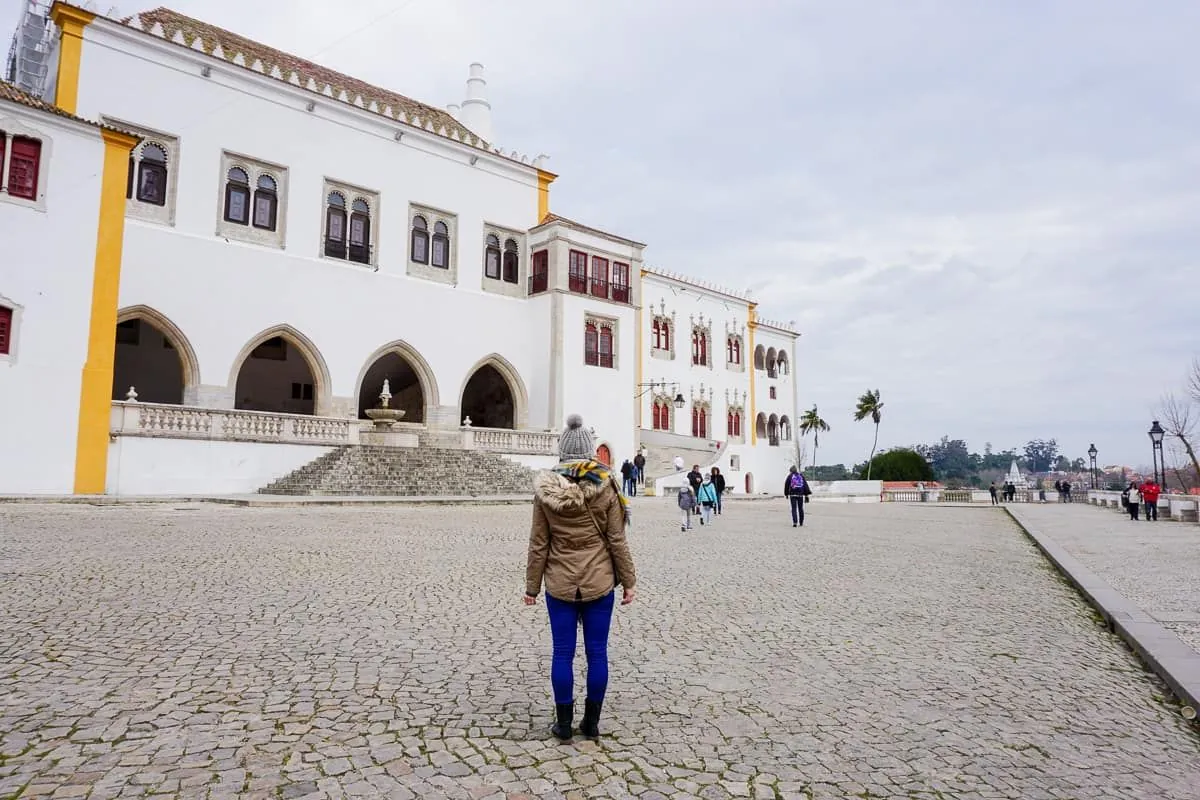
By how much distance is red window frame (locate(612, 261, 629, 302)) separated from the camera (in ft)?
112

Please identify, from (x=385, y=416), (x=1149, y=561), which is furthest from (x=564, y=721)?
(x=385, y=416)

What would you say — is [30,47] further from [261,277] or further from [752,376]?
[752,376]

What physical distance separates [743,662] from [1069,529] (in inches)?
632

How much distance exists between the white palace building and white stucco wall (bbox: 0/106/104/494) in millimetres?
43

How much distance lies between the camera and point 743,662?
195 inches

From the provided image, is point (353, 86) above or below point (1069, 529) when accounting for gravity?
above

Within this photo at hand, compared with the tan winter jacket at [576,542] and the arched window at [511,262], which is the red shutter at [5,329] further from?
the tan winter jacket at [576,542]

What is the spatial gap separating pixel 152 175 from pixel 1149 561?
25479 mm

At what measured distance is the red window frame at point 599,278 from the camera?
33.1 meters

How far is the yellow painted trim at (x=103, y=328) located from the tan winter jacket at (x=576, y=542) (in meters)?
18.7

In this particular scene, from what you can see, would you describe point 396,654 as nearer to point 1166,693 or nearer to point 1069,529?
point 1166,693

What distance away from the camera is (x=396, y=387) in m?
34.8

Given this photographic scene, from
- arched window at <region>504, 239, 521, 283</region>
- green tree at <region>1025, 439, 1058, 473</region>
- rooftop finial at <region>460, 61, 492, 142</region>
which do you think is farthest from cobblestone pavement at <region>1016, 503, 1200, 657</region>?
green tree at <region>1025, 439, 1058, 473</region>

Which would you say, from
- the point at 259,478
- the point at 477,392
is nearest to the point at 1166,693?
the point at 259,478
